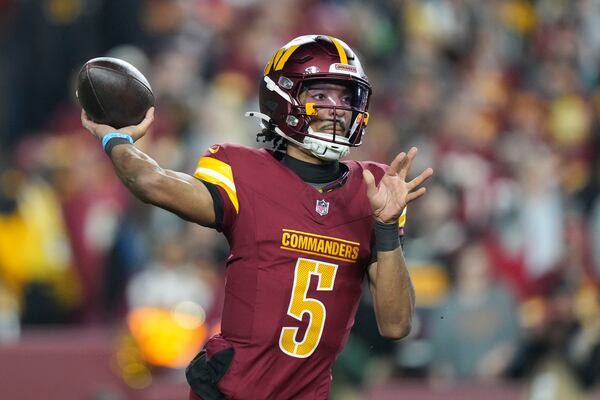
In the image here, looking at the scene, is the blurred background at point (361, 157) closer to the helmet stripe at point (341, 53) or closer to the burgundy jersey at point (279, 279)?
the burgundy jersey at point (279, 279)

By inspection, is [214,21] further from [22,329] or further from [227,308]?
[227,308]

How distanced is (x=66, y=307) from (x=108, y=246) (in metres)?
0.47

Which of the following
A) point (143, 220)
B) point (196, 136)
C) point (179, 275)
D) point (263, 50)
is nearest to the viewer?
point (179, 275)

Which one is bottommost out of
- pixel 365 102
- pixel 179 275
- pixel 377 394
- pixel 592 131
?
pixel 377 394

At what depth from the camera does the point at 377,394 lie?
746 centimetres

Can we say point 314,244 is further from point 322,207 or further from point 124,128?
point 124,128

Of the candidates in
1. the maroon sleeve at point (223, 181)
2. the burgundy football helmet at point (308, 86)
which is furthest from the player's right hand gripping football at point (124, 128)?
the burgundy football helmet at point (308, 86)

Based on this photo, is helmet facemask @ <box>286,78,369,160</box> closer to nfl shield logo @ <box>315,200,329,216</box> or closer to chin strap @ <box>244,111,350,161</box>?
chin strap @ <box>244,111,350,161</box>

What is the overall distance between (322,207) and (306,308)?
13.6 inches

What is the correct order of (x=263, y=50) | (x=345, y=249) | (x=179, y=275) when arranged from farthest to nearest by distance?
(x=263, y=50)
(x=179, y=275)
(x=345, y=249)

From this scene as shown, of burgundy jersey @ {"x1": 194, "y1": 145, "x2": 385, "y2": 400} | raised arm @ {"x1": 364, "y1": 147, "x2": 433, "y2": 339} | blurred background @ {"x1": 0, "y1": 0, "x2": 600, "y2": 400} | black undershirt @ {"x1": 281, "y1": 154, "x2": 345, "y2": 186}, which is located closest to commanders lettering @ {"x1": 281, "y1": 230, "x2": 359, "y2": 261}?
burgundy jersey @ {"x1": 194, "y1": 145, "x2": 385, "y2": 400}

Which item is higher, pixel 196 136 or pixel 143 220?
pixel 196 136

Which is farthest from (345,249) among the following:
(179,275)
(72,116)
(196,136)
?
(72,116)

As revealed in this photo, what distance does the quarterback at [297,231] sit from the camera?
4.29 meters
